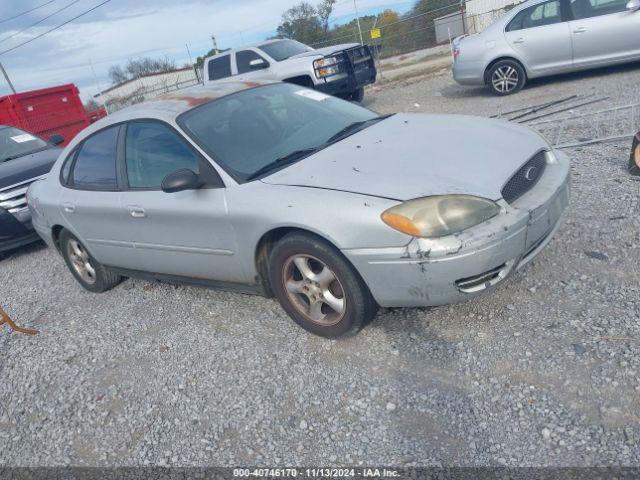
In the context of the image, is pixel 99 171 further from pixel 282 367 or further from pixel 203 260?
pixel 282 367

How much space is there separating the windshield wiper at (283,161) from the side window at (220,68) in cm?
972

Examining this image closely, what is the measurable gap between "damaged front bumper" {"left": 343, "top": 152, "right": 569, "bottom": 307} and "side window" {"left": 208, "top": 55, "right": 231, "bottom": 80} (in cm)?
1071

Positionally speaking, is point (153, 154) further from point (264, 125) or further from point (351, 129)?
point (351, 129)

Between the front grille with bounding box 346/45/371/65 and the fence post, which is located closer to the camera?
the front grille with bounding box 346/45/371/65

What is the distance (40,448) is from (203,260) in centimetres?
146

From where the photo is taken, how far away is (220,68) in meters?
12.7

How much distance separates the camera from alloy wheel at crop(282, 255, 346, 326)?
3090 millimetres


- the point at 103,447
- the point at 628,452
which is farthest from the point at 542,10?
the point at 103,447

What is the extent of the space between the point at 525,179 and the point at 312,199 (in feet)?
4.11

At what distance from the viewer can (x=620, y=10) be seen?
28.1 ft

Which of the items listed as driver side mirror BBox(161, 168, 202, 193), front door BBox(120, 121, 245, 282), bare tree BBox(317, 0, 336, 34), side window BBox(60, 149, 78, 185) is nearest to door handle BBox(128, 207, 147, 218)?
front door BBox(120, 121, 245, 282)

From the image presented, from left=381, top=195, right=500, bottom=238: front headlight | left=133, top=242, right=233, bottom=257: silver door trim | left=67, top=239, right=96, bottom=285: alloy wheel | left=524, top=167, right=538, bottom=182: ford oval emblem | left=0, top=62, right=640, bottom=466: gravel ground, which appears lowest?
left=0, top=62, right=640, bottom=466: gravel ground

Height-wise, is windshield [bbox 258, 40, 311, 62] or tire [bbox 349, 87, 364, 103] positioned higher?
windshield [bbox 258, 40, 311, 62]

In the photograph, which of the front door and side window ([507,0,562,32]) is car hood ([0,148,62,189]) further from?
side window ([507,0,562,32])
